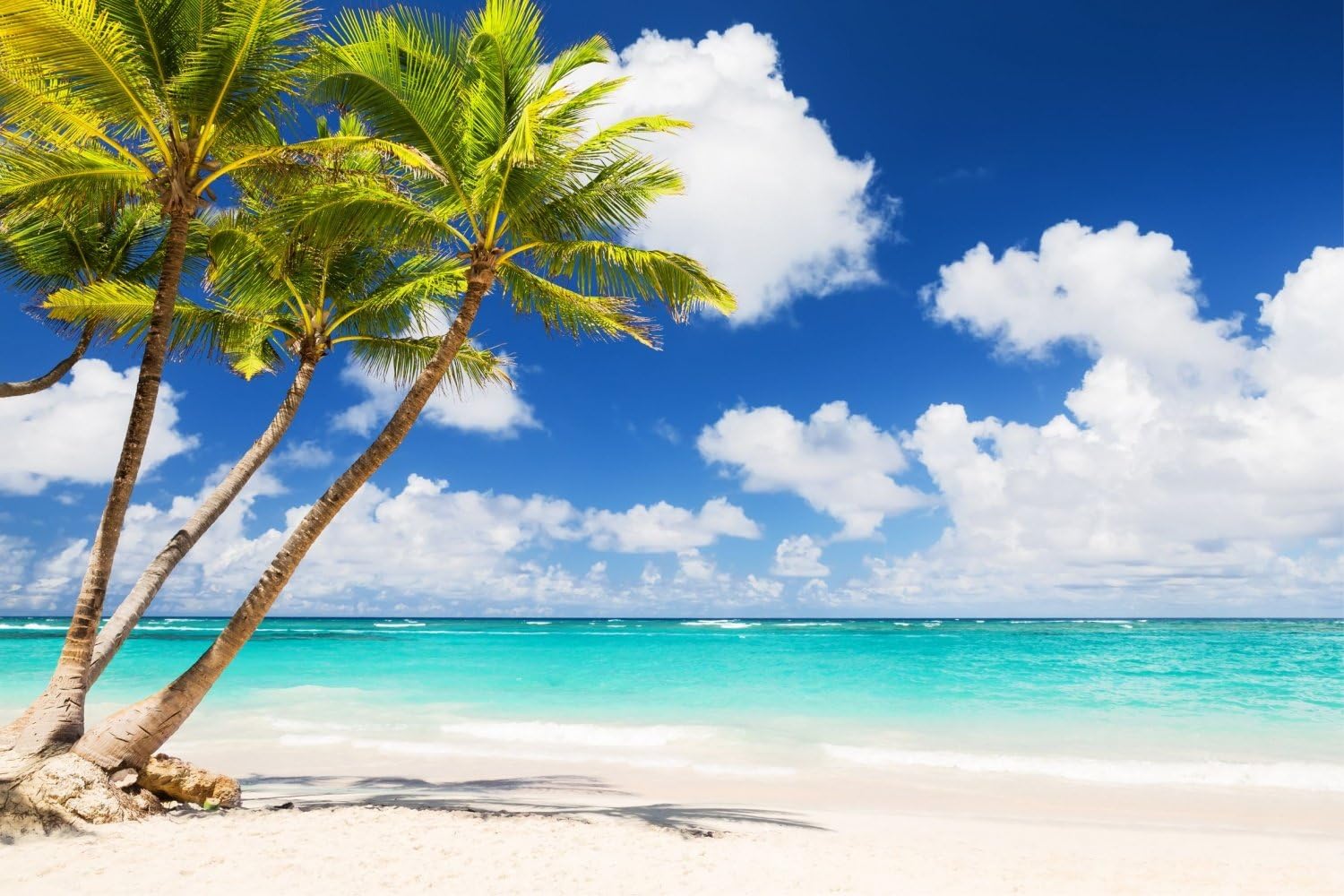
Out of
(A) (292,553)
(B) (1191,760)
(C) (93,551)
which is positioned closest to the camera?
(C) (93,551)

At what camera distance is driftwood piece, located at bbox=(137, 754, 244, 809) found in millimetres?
6430

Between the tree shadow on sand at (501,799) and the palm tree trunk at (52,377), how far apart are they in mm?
4610

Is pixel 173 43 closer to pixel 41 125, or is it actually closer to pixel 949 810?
pixel 41 125

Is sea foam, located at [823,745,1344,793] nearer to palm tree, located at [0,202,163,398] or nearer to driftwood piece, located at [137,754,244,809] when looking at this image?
driftwood piece, located at [137,754,244,809]

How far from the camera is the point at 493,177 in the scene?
7055mm

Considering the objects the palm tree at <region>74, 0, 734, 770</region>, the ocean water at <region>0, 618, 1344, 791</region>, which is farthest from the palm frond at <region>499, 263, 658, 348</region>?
the ocean water at <region>0, 618, 1344, 791</region>

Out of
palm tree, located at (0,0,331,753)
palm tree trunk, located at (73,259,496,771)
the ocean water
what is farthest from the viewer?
the ocean water

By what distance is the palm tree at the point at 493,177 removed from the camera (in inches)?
271

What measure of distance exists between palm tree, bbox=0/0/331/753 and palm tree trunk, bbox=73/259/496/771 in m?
0.34

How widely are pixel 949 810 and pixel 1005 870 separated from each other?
2.86 meters

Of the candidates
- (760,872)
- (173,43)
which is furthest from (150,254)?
(760,872)

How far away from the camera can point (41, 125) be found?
6.20m

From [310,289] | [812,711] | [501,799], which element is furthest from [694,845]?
[812,711]

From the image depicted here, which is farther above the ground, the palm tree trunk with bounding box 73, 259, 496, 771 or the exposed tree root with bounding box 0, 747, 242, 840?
the palm tree trunk with bounding box 73, 259, 496, 771
